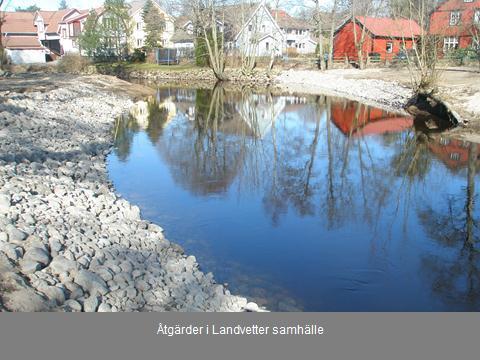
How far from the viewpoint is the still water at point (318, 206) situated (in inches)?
304

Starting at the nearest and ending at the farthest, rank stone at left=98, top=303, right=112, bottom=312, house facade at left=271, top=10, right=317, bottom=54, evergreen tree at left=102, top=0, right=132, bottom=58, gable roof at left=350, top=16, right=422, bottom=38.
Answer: stone at left=98, top=303, right=112, bottom=312 < gable roof at left=350, top=16, right=422, bottom=38 < evergreen tree at left=102, top=0, right=132, bottom=58 < house facade at left=271, top=10, right=317, bottom=54

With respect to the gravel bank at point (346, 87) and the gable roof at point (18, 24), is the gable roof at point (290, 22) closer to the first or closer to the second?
the gravel bank at point (346, 87)

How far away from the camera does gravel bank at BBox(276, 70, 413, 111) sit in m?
28.4

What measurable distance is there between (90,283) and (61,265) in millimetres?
483

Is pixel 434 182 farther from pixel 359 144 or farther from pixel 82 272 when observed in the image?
pixel 82 272

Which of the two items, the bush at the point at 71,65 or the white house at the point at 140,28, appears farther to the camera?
the white house at the point at 140,28

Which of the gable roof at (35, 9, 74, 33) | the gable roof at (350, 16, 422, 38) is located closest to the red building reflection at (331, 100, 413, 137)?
the gable roof at (350, 16, 422, 38)

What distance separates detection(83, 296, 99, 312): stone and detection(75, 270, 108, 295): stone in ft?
0.50

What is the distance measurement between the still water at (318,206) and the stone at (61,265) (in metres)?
2.36

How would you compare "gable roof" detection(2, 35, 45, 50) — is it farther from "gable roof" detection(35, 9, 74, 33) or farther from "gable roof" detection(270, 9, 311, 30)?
"gable roof" detection(270, 9, 311, 30)

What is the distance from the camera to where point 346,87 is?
35.4 metres

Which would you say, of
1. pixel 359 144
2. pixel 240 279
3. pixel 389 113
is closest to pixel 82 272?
pixel 240 279

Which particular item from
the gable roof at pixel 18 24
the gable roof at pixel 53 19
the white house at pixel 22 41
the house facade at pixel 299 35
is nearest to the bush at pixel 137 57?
the white house at pixel 22 41

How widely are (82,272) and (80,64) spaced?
4508 centimetres
